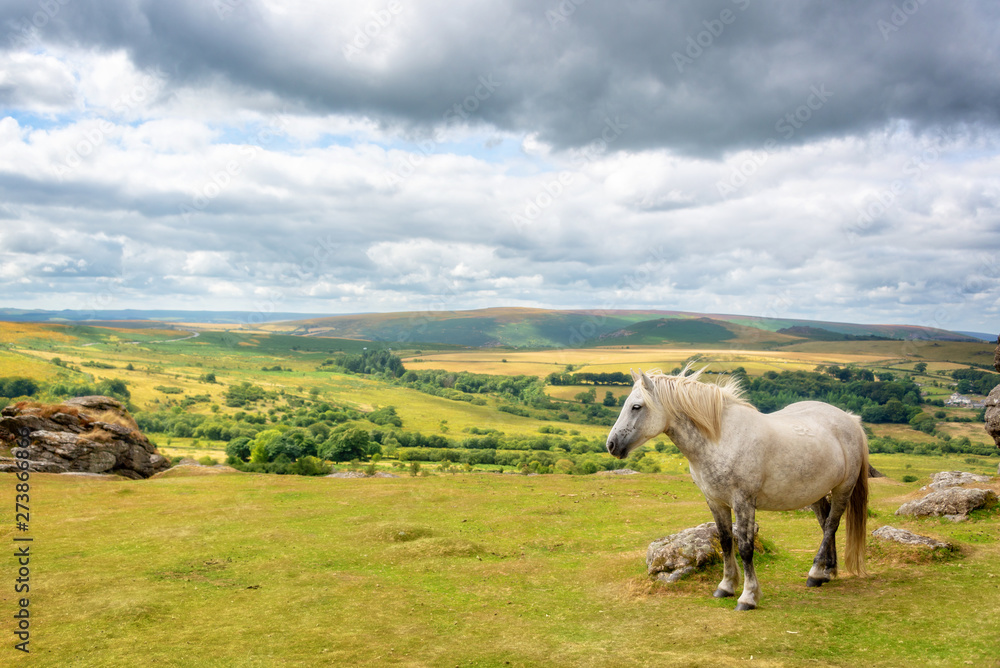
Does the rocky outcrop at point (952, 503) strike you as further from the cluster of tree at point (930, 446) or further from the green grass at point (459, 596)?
the cluster of tree at point (930, 446)

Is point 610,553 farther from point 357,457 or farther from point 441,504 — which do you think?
point 357,457

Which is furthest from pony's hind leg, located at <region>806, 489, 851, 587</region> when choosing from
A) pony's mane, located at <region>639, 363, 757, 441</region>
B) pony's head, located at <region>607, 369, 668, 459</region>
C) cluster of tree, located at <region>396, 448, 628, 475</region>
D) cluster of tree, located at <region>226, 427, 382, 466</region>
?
cluster of tree, located at <region>396, 448, 628, 475</region>

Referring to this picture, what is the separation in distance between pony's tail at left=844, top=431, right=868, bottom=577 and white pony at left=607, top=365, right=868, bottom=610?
763 mm

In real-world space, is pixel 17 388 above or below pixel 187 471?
below

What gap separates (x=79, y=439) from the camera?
129 feet

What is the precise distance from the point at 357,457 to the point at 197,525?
51.9 m

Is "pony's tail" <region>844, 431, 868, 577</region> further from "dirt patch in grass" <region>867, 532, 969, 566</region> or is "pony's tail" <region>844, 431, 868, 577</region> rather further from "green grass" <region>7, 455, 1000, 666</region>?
"dirt patch in grass" <region>867, 532, 969, 566</region>

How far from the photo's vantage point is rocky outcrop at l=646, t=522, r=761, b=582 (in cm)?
1327

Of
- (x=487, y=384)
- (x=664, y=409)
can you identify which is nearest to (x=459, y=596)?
(x=664, y=409)

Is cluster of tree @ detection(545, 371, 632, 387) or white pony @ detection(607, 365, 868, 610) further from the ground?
white pony @ detection(607, 365, 868, 610)

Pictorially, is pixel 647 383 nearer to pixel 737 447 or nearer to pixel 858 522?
pixel 737 447

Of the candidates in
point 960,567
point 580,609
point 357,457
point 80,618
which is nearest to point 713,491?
point 580,609

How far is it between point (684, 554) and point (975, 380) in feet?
554

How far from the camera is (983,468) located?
90.1 meters
